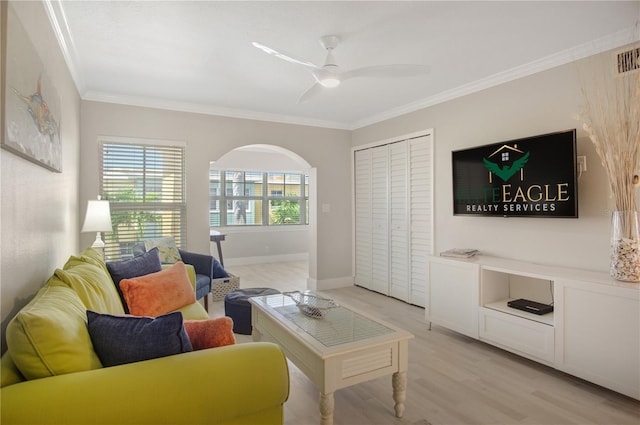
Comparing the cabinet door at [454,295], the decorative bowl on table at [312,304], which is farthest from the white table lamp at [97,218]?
the cabinet door at [454,295]

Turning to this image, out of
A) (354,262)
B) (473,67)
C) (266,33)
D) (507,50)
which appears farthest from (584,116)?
(354,262)

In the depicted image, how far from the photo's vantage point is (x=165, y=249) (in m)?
3.84

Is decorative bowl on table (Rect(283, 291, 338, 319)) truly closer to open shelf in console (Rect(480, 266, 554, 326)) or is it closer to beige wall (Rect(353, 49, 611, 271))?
open shelf in console (Rect(480, 266, 554, 326))

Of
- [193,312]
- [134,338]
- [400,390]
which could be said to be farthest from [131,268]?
[400,390]

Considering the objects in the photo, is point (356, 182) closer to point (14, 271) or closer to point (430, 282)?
point (430, 282)

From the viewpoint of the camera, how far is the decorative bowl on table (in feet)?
7.92

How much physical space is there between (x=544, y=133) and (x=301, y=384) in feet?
9.34

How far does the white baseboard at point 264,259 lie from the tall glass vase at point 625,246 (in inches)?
244

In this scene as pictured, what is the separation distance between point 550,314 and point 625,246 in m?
0.74

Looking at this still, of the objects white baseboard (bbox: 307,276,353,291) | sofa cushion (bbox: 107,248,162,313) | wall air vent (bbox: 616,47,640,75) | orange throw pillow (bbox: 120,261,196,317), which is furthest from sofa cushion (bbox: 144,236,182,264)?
wall air vent (bbox: 616,47,640,75)

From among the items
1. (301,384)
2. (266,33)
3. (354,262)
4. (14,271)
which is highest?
(266,33)

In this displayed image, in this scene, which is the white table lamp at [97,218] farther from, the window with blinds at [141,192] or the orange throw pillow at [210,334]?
the orange throw pillow at [210,334]

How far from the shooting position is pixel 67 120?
292 cm

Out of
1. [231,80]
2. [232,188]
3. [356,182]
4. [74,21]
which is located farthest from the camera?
[232,188]
